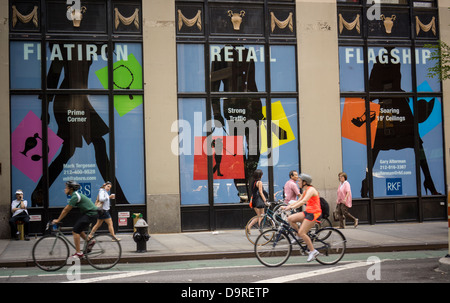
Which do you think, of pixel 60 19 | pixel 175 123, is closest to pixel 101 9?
pixel 60 19

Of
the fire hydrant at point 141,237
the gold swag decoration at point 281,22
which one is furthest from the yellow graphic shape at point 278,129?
the fire hydrant at point 141,237

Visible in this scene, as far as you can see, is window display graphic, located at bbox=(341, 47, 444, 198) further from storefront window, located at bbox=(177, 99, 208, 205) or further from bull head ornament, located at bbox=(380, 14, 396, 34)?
storefront window, located at bbox=(177, 99, 208, 205)

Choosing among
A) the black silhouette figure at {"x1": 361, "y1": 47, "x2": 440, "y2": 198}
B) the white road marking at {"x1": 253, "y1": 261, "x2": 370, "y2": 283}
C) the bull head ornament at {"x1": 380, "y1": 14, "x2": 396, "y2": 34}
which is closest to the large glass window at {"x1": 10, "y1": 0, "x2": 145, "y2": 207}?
the black silhouette figure at {"x1": 361, "y1": 47, "x2": 440, "y2": 198}

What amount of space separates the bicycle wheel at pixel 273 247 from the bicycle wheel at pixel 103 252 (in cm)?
288

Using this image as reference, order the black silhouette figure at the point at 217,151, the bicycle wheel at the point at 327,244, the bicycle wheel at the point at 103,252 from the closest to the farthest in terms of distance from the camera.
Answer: the bicycle wheel at the point at 327,244, the bicycle wheel at the point at 103,252, the black silhouette figure at the point at 217,151

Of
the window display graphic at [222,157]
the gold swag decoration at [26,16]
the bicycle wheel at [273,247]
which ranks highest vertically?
the gold swag decoration at [26,16]

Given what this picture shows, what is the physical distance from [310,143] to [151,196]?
539 cm

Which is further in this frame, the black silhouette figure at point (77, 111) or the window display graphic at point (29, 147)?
the black silhouette figure at point (77, 111)

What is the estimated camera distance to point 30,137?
16.4 meters

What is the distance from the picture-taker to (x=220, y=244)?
46.7 ft

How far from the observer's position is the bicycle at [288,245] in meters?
10.7

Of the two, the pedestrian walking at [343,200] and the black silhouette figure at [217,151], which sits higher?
the black silhouette figure at [217,151]

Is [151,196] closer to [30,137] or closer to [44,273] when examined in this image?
[30,137]

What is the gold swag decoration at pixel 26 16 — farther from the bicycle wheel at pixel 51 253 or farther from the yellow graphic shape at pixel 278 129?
the bicycle wheel at pixel 51 253
